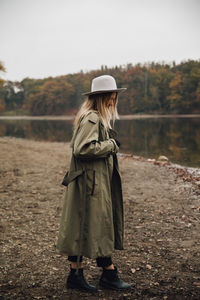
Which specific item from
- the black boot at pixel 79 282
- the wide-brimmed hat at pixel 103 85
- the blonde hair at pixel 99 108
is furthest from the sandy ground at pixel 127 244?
the wide-brimmed hat at pixel 103 85

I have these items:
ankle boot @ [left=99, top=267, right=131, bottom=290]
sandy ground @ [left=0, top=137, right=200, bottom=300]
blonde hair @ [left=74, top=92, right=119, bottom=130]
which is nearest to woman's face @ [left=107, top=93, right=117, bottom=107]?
blonde hair @ [left=74, top=92, right=119, bottom=130]

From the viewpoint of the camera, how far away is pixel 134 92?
87000mm

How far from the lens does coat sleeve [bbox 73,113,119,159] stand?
2.78m

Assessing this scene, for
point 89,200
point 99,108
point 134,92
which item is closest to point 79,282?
point 89,200

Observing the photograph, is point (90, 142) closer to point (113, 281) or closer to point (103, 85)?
point (103, 85)

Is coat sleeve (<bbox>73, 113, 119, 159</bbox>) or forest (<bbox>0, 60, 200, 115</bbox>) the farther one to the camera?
forest (<bbox>0, 60, 200, 115</bbox>)

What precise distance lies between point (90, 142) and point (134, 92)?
86.6 meters

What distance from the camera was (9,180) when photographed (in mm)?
8641

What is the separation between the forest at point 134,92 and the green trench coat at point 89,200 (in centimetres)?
7039

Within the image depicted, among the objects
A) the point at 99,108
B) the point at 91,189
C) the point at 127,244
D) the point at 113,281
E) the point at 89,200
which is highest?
the point at 99,108

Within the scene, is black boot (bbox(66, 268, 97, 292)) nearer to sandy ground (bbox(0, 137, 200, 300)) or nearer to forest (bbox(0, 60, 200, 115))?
sandy ground (bbox(0, 137, 200, 300))

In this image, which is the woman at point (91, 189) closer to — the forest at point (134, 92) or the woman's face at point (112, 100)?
the woman's face at point (112, 100)

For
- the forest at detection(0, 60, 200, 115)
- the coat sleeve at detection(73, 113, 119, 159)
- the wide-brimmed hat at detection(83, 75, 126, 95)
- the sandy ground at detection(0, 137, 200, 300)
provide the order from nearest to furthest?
1. the coat sleeve at detection(73, 113, 119, 159)
2. the wide-brimmed hat at detection(83, 75, 126, 95)
3. the sandy ground at detection(0, 137, 200, 300)
4. the forest at detection(0, 60, 200, 115)

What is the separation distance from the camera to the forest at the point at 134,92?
238 feet
